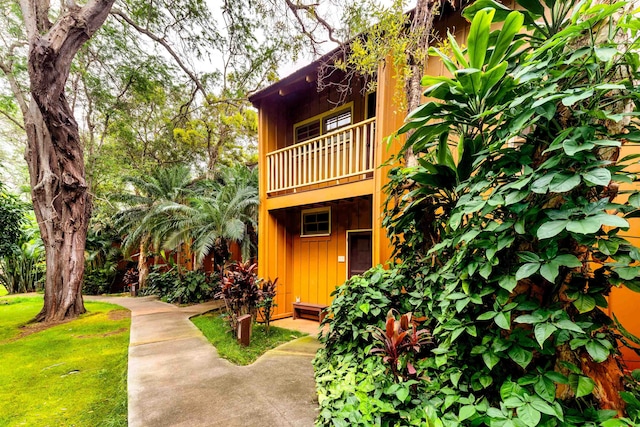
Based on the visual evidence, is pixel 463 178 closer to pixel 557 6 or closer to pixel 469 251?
pixel 469 251

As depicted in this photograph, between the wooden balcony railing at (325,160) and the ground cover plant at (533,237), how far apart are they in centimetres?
268

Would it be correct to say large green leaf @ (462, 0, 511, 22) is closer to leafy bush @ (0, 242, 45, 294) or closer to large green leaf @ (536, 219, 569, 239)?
large green leaf @ (536, 219, 569, 239)

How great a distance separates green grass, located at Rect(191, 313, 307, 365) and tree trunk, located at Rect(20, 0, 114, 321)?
4010 mm

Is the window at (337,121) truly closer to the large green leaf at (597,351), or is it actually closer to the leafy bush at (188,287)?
the large green leaf at (597,351)

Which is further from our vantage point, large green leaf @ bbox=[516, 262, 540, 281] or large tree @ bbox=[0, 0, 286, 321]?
large tree @ bbox=[0, 0, 286, 321]

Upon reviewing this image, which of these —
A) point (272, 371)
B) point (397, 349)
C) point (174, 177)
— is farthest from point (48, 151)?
point (397, 349)

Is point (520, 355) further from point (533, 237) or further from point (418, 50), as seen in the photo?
point (418, 50)

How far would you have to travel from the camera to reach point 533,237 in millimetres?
1634

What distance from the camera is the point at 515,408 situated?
154cm

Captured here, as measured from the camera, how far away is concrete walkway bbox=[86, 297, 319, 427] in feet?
8.46

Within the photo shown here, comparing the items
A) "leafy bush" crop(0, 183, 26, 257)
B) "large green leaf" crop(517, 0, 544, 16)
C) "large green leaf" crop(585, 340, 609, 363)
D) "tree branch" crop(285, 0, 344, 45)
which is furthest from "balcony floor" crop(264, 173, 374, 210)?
"leafy bush" crop(0, 183, 26, 257)

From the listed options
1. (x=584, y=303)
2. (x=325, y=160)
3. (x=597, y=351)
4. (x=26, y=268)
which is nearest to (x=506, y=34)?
(x=584, y=303)

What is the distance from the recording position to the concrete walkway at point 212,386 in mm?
2578

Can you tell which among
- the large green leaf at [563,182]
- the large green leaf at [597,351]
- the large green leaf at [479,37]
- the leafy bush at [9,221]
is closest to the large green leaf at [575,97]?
the large green leaf at [563,182]
